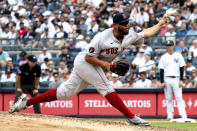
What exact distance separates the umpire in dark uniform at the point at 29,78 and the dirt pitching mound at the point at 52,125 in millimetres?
4426

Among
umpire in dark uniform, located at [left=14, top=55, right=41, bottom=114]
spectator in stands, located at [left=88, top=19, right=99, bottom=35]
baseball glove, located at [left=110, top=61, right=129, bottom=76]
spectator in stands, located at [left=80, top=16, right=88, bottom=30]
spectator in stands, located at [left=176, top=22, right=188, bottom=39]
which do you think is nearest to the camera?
baseball glove, located at [left=110, top=61, right=129, bottom=76]

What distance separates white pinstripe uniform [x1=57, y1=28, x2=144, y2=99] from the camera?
873cm

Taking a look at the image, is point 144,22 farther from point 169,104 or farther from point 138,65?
point 169,104

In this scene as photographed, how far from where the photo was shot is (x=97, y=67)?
353 inches

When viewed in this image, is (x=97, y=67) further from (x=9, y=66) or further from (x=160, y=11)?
(x=160, y=11)

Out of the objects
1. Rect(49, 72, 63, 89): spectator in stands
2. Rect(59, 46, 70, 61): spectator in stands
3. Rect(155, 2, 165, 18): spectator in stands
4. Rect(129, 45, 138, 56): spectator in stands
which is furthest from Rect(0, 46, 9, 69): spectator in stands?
Rect(155, 2, 165, 18): spectator in stands

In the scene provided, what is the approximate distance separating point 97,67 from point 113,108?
24.4ft

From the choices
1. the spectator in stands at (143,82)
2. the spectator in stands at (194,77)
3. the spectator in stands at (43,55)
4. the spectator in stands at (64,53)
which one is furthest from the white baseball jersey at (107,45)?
the spectator in stands at (43,55)

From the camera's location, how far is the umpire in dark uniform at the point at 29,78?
13.6 meters

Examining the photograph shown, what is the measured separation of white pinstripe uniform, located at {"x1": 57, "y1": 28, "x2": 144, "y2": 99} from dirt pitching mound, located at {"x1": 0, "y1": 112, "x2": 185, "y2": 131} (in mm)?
525

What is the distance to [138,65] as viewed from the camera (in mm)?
17125

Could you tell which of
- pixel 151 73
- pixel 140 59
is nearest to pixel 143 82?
pixel 151 73

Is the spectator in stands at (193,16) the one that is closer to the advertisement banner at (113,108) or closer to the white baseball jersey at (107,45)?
the advertisement banner at (113,108)

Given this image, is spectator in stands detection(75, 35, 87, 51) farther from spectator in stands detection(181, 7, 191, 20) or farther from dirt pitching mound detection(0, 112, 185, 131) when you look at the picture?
dirt pitching mound detection(0, 112, 185, 131)
